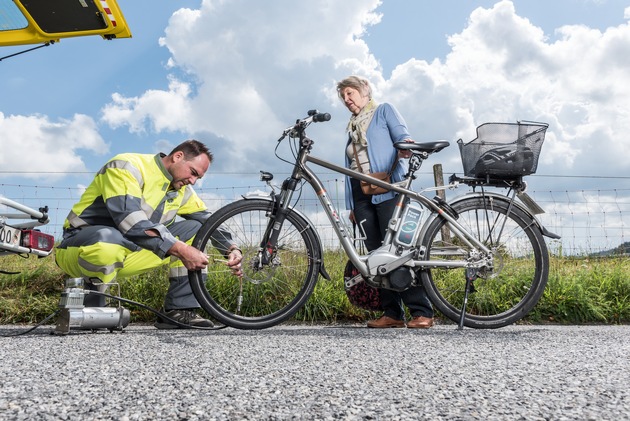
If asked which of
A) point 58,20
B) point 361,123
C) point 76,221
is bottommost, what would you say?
point 76,221

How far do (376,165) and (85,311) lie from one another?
Result: 7.16 ft

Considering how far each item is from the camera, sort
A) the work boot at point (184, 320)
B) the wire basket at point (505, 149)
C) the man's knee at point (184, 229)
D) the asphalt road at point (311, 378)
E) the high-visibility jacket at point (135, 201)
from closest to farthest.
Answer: the asphalt road at point (311, 378) < the high-visibility jacket at point (135, 201) < the wire basket at point (505, 149) < the work boot at point (184, 320) < the man's knee at point (184, 229)

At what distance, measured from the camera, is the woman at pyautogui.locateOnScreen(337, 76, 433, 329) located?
13.4 ft

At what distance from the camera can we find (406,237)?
3887 mm

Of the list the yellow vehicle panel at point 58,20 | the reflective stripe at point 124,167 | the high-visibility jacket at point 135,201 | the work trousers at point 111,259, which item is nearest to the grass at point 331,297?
the work trousers at point 111,259

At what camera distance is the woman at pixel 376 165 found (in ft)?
13.4

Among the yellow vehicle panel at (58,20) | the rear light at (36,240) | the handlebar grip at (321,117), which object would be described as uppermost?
the yellow vehicle panel at (58,20)

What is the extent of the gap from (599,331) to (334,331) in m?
1.96

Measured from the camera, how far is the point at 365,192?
4.00 meters

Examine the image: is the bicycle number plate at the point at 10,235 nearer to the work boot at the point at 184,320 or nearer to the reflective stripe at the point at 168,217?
the reflective stripe at the point at 168,217

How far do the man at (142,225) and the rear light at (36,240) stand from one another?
0.29m

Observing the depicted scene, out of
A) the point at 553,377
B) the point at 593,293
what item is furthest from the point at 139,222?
the point at 593,293

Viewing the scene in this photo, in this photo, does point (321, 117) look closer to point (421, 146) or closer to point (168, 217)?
point (421, 146)

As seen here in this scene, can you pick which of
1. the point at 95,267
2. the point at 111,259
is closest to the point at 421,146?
the point at 111,259
